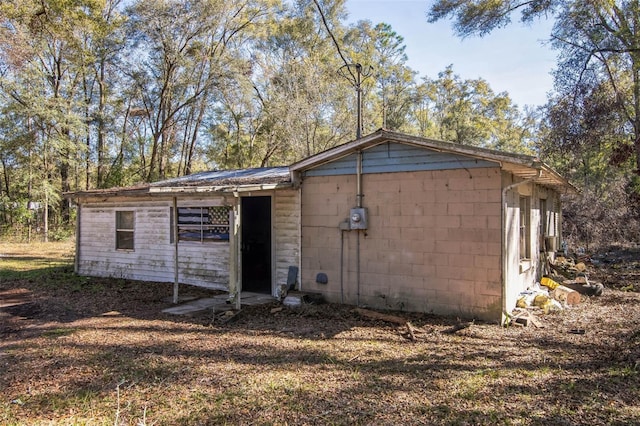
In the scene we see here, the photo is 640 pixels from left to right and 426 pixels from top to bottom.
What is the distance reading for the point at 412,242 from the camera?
691 cm

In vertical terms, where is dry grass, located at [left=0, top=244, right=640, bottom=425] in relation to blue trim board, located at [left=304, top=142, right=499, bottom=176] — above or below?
below

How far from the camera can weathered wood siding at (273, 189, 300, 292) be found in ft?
26.6

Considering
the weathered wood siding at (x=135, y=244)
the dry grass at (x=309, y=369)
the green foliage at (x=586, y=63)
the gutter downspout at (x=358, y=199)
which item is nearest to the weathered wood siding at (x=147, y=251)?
the weathered wood siding at (x=135, y=244)

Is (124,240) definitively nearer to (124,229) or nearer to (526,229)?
(124,229)

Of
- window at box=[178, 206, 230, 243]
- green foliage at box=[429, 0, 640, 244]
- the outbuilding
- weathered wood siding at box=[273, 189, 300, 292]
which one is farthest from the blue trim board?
green foliage at box=[429, 0, 640, 244]

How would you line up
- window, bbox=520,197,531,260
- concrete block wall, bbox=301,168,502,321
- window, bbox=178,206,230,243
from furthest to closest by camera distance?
window, bbox=178,206,230,243 < window, bbox=520,197,531,260 < concrete block wall, bbox=301,168,502,321

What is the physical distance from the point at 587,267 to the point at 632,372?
9.09 m

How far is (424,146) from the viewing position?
6688 millimetres

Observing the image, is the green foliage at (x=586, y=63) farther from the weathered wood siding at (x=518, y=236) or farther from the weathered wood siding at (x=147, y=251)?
the weathered wood siding at (x=147, y=251)

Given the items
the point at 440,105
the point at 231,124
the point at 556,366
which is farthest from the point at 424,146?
the point at 440,105

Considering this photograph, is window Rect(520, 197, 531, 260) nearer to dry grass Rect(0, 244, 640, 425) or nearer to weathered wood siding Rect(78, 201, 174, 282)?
dry grass Rect(0, 244, 640, 425)

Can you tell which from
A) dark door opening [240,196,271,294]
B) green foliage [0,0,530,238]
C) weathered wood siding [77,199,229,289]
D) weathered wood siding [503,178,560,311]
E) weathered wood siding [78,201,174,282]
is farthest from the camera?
green foliage [0,0,530,238]

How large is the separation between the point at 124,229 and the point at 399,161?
757 cm

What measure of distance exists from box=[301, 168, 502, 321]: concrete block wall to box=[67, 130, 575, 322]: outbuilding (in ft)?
0.06
